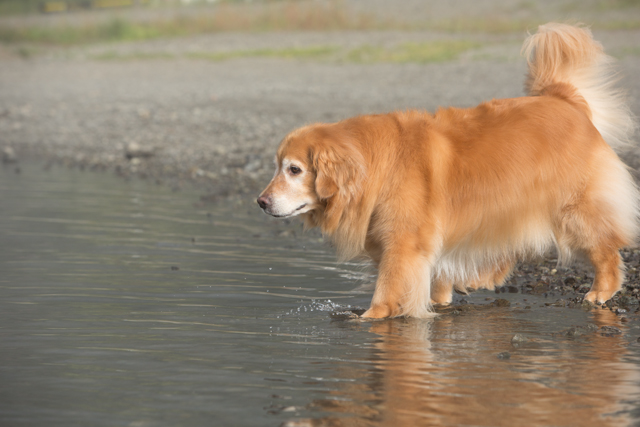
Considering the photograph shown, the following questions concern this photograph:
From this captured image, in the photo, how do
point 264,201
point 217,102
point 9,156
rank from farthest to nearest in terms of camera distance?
point 217,102 → point 9,156 → point 264,201

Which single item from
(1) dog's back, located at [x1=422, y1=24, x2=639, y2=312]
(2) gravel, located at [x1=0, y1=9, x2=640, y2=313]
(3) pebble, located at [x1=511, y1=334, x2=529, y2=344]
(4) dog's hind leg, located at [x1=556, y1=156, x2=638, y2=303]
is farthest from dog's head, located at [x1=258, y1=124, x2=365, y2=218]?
(2) gravel, located at [x1=0, y1=9, x2=640, y2=313]

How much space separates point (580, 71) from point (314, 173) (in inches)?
92.5

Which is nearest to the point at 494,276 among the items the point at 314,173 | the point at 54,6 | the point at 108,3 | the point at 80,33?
the point at 314,173

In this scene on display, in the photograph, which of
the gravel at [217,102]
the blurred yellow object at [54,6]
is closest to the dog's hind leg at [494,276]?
the gravel at [217,102]

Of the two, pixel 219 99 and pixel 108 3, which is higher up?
pixel 108 3

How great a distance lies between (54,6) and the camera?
35.3 m

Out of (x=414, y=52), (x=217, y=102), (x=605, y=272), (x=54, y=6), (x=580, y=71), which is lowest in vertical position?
(x=605, y=272)

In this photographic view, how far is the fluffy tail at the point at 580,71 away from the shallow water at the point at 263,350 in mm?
1590

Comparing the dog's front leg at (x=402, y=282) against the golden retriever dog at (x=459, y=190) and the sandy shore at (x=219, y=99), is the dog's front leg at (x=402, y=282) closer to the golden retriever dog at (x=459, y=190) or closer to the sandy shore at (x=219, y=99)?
the golden retriever dog at (x=459, y=190)

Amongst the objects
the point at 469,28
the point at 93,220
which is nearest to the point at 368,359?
the point at 93,220

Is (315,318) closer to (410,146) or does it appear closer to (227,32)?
(410,146)

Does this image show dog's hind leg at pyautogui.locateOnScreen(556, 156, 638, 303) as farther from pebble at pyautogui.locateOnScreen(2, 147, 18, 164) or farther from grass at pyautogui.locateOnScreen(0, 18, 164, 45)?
grass at pyautogui.locateOnScreen(0, 18, 164, 45)

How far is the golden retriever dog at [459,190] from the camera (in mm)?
5328

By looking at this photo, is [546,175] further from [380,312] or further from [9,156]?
[9,156]
